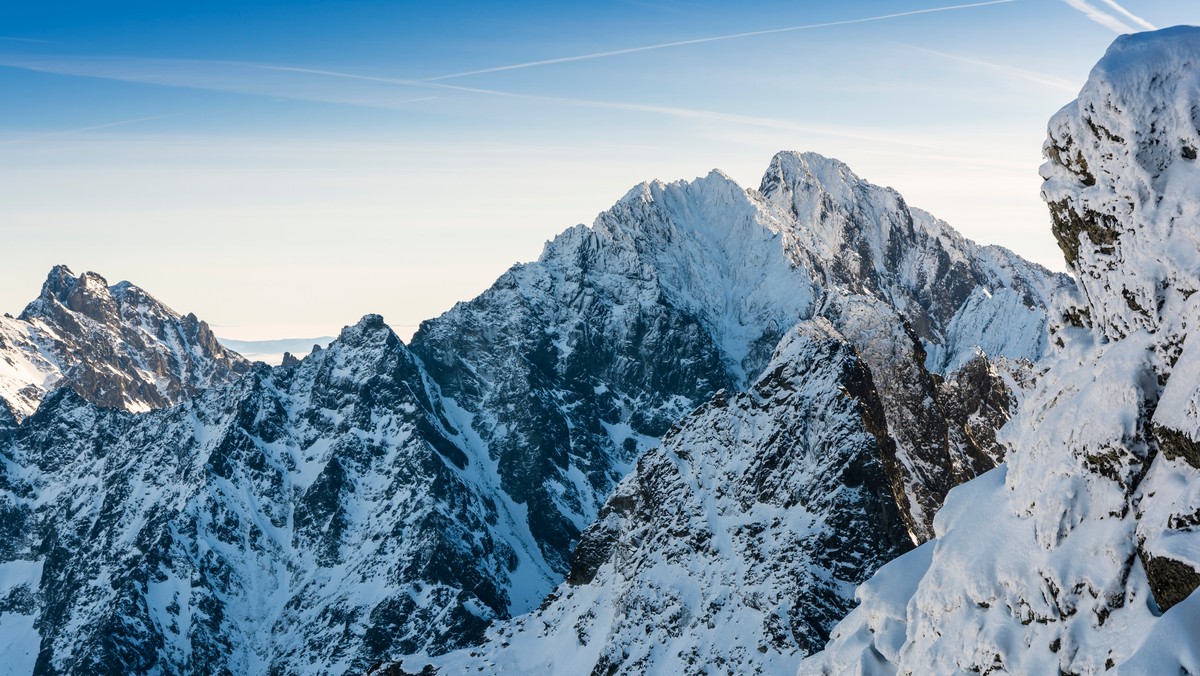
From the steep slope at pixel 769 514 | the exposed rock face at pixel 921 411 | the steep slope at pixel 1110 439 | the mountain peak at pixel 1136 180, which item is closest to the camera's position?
the steep slope at pixel 1110 439

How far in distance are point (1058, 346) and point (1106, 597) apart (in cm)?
965

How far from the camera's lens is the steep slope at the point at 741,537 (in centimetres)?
10262

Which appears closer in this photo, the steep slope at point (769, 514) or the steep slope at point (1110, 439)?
the steep slope at point (1110, 439)

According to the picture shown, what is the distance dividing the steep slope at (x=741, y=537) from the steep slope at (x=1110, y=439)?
67370 mm

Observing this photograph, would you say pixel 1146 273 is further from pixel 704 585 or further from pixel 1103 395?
pixel 704 585

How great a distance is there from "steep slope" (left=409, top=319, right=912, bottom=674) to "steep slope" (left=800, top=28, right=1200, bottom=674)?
221 ft

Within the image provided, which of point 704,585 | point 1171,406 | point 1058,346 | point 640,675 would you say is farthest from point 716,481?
point 1171,406

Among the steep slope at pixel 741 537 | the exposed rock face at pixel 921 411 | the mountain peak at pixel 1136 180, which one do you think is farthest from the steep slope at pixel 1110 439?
the exposed rock face at pixel 921 411

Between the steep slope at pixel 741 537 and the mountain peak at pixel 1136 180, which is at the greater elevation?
the mountain peak at pixel 1136 180

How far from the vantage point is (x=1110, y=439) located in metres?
30.4

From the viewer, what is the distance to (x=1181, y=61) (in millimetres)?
31000

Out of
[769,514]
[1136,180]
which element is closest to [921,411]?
[769,514]

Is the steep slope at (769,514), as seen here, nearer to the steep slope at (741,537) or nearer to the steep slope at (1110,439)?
the steep slope at (741,537)

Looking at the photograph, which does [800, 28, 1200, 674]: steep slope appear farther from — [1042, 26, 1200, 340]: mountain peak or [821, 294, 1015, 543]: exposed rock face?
[821, 294, 1015, 543]: exposed rock face
